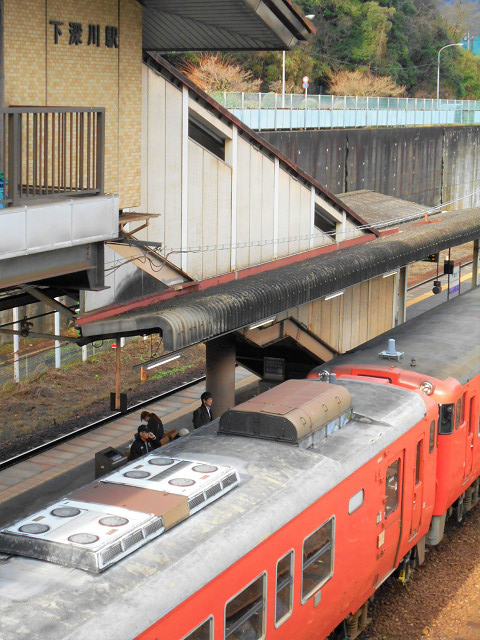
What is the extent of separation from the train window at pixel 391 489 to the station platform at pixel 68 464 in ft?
16.8

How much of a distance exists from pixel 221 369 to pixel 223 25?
5.28 metres

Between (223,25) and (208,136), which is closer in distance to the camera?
(223,25)

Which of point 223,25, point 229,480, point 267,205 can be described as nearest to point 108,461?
point 229,480

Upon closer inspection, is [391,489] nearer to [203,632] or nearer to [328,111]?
[203,632]

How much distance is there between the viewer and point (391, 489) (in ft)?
35.2

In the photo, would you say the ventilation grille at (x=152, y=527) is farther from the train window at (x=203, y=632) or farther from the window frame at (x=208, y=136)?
the window frame at (x=208, y=136)

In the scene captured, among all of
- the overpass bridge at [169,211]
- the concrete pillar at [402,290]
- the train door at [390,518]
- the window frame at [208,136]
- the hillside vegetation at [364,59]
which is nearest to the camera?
the overpass bridge at [169,211]

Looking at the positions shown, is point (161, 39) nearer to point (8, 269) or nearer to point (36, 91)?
point (36, 91)

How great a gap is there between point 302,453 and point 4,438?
9.91 m

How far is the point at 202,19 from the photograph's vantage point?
12.6m

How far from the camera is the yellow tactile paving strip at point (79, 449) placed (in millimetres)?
15391

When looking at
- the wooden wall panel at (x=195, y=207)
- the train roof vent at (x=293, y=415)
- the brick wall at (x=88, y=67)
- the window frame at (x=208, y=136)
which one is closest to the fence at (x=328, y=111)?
the window frame at (x=208, y=136)

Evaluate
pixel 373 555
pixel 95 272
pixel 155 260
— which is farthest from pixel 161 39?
pixel 373 555

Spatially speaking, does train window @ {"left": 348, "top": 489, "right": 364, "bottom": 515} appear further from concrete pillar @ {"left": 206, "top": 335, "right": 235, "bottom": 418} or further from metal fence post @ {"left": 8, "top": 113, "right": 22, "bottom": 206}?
concrete pillar @ {"left": 206, "top": 335, "right": 235, "bottom": 418}
